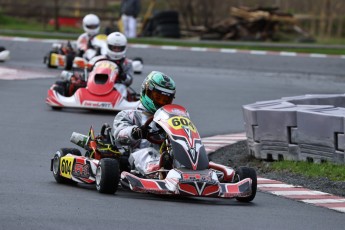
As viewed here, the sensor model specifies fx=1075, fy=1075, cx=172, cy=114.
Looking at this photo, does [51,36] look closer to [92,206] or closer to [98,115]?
[98,115]

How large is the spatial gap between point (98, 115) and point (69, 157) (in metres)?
6.83

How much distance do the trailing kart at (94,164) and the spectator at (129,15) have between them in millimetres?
22195

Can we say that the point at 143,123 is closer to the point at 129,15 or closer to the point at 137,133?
the point at 137,133

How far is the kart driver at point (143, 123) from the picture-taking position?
359 inches

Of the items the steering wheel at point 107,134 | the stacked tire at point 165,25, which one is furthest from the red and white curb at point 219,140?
the stacked tire at point 165,25

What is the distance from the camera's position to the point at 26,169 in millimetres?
10555

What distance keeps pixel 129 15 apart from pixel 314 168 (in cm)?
2193

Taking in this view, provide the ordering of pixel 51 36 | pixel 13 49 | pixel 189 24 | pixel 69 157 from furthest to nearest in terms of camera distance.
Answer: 1. pixel 189 24
2. pixel 51 36
3. pixel 13 49
4. pixel 69 157

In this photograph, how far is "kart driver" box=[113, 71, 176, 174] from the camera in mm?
9109

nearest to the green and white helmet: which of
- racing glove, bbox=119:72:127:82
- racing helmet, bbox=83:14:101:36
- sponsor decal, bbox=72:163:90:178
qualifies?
sponsor decal, bbox=72:163:90:178

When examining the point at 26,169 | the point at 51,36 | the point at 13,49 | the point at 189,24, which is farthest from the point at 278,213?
the point at 189,24

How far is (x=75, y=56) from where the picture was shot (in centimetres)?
2278

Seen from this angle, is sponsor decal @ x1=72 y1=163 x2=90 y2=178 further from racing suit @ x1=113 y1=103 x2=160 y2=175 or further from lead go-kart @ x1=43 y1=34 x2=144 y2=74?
lead go-kart @ x1=43 y1=34 x2=144 y2=74

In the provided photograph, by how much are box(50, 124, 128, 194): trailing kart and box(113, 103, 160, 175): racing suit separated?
0.57ft
